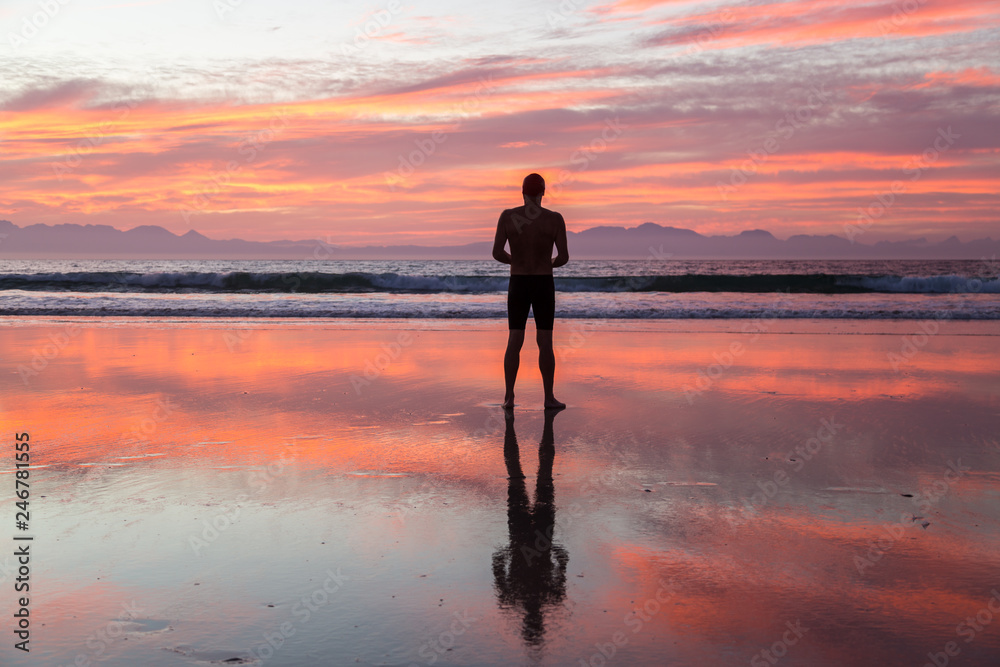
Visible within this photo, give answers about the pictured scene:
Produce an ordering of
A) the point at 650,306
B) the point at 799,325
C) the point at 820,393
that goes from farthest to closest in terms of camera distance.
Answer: the point at 650,306 < the point at 799,325 < the point at 820,393

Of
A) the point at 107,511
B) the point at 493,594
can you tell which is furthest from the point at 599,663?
the point at 107,511

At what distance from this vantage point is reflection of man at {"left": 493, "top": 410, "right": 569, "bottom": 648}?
252 centimetres

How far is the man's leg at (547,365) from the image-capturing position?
6.25 metres

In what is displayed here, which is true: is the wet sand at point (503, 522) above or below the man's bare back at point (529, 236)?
below

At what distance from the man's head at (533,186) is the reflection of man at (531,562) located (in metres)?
2.87

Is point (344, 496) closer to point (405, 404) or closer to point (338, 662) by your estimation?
point (338, 662)

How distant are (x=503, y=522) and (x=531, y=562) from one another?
0.50 metres

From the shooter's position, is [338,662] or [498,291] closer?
[338,662]

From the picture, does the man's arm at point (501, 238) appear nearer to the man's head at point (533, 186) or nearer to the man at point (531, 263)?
the man at point (531, 263)

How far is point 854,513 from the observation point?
358 centimetres

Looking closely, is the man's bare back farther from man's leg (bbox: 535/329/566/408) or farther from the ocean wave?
the ocean wave

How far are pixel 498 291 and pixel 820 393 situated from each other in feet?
73.3

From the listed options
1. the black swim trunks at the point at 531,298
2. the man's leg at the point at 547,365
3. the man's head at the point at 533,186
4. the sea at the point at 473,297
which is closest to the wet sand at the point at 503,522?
the man's leg at the point at 547,365

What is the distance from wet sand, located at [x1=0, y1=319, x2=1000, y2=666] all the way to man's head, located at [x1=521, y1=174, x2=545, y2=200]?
1.82 meters
